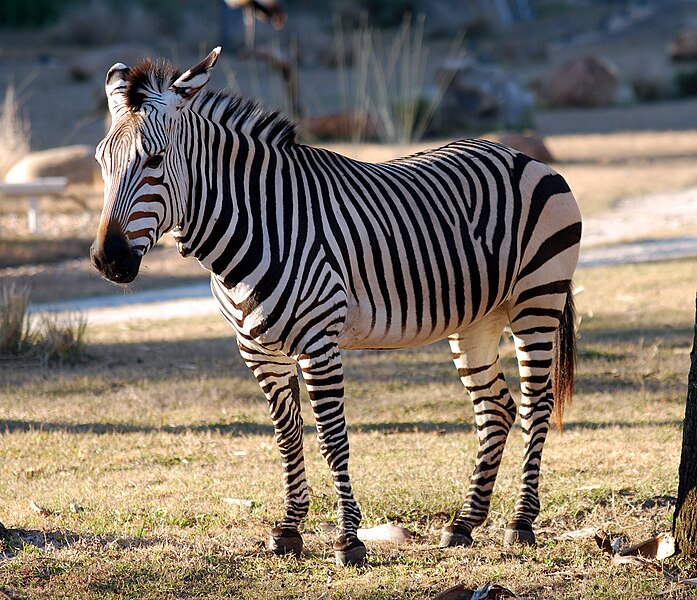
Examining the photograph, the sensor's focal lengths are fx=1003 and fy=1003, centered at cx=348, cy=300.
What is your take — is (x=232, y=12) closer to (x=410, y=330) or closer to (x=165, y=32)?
(x=165, y=32)

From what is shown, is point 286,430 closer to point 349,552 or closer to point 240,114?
point 349,552

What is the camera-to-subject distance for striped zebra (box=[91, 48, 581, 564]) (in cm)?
417

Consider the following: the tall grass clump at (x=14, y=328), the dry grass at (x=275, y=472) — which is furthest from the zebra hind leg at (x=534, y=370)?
the tall grass clump at (x=14, y=328)

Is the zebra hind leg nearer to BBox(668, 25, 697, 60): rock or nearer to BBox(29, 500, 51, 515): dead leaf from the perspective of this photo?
BBox(29, 500, 51, 515): dead leaf

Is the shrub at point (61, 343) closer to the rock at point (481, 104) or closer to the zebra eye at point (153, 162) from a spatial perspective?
the zebra eye at point (153, 162)

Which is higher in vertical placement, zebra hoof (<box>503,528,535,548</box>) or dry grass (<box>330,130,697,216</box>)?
dry grass (<box>330,130,697,216</box>)

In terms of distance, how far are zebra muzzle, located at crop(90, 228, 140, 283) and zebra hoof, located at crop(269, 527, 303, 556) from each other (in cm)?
153

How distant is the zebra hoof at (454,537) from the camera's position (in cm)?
490

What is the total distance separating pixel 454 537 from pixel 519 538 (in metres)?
0.31

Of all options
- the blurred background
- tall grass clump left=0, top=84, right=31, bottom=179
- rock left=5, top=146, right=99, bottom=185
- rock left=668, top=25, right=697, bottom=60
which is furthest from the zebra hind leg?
rock left=668, top=25, right=697, bottom=60

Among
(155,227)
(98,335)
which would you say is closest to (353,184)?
(155,227)

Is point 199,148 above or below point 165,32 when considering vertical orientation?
below

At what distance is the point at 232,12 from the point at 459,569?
37.4 metres

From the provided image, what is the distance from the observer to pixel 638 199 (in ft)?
53.9
